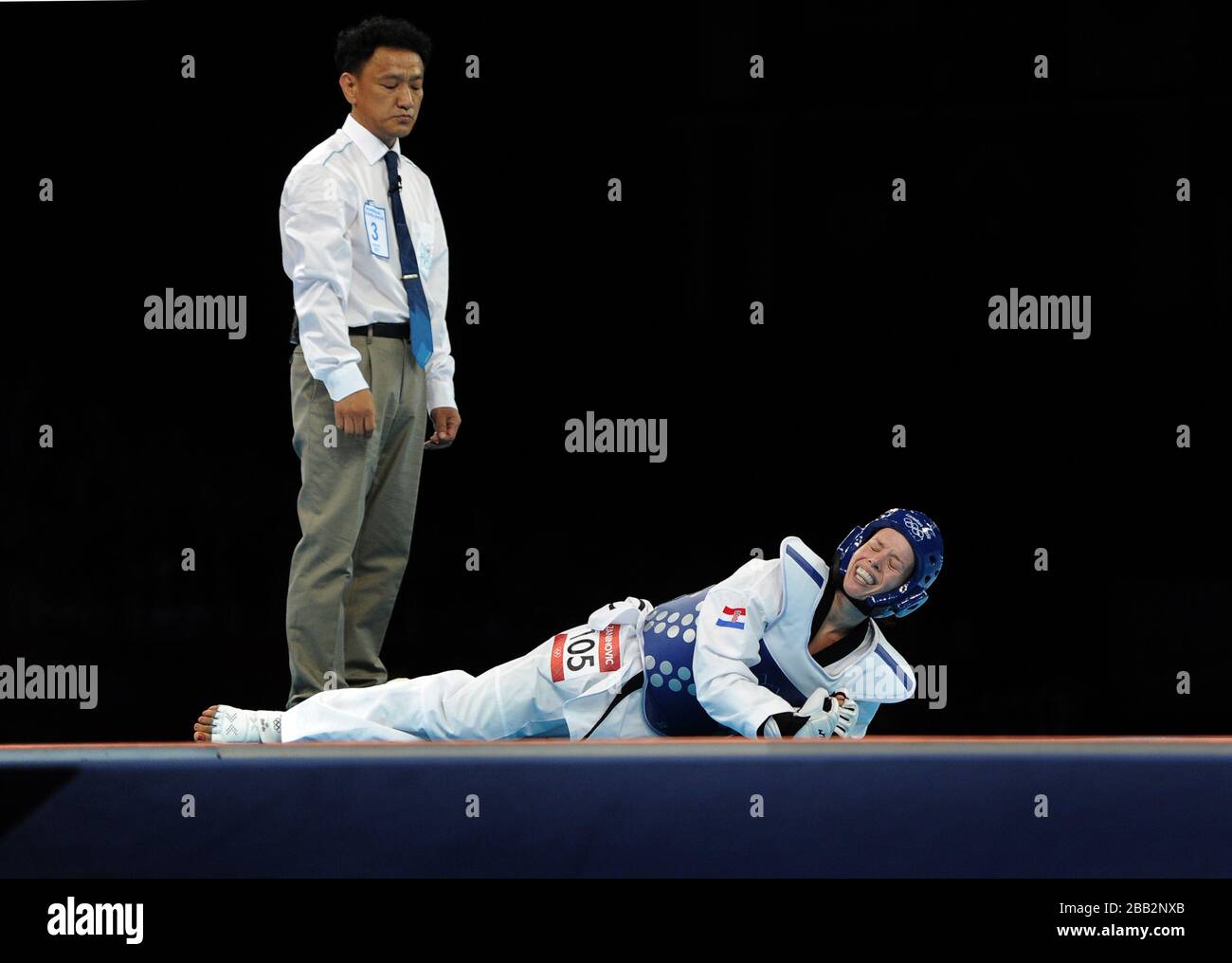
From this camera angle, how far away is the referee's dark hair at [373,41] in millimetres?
3561

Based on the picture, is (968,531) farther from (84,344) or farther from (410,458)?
(84,344)

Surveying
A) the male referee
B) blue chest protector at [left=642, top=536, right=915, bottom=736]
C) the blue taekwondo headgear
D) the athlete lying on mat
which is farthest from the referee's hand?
the blue taekwondo headgear

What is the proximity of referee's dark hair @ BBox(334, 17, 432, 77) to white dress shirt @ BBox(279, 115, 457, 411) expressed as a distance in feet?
0.42

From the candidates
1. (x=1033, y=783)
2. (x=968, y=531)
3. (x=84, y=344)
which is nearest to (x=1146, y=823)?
(x=1033, y=783)

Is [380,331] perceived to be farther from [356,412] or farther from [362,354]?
[356,412]

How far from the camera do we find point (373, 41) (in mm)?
3568

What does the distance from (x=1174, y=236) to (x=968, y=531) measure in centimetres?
90

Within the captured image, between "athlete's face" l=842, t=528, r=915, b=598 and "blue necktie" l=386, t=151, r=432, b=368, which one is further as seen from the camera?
"blue necktie" l=386, t=151, r=432, b=368

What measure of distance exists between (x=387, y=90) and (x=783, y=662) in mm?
1469

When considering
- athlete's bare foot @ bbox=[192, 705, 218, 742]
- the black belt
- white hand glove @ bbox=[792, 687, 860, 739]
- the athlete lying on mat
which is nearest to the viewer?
white hand glove @ bbox=[792, 687, 860, 739]

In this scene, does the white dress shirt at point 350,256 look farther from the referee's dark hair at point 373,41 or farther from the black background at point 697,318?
the black background at point 697,318

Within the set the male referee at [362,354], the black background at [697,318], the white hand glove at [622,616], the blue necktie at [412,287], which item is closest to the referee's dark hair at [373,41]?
the male referee at [362,354]

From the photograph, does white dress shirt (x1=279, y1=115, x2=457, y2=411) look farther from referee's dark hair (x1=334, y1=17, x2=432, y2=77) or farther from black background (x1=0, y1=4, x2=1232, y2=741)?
black background (x1=0, y1=4, x2=1232, y2=741)

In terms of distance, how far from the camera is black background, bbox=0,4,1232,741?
425 cm
